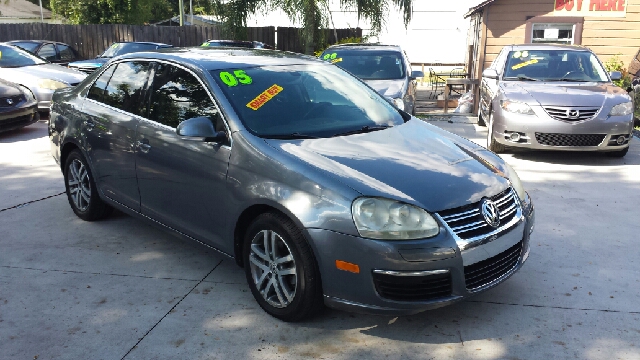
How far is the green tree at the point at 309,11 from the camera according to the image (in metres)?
18.0

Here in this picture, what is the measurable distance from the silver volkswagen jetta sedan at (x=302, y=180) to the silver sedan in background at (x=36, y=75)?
730cm

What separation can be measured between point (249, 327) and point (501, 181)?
1.81 metres

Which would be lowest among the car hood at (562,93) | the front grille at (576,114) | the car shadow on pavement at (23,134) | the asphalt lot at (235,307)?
the asphalt lot at (235,307)

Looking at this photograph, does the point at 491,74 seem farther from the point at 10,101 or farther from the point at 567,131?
the point at 10,101

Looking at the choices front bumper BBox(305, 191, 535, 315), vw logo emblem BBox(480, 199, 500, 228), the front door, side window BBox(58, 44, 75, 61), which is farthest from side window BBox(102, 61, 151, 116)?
side window BBox(58, 44, 75, 61)

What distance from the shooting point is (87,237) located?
17.1 feet

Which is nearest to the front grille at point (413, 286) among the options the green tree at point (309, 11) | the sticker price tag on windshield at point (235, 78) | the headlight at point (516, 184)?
the headlight at point (516, 184)

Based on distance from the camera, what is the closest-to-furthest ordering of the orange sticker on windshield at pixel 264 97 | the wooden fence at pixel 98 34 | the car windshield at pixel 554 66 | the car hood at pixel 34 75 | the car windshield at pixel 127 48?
the orange sticker on windshield at pixel 264 97 < the car windshield at pixel 554 66 < the car hood at pixel 34 75 < the car windshield at pixel 127 48 < the wooden fence at pixel 98 34

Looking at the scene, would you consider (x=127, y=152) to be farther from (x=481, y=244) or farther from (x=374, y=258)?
(x=481, y=244)

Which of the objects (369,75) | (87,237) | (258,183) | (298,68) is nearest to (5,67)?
(369,75)

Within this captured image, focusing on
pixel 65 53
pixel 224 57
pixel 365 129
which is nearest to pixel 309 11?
pixel 65 53

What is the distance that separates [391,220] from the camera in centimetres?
328

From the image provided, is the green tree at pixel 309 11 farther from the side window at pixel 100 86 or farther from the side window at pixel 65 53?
the side window at pixel 100 86

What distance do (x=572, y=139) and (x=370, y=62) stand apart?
3.93 m
